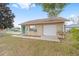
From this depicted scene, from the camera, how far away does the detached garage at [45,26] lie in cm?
162

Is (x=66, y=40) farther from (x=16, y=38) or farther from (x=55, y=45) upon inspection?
(x=16, y=38)

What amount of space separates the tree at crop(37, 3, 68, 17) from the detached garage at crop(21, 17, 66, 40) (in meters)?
0.06

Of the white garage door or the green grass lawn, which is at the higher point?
the white garage door

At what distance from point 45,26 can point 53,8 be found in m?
0.19

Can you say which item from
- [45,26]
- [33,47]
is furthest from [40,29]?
[33,47]

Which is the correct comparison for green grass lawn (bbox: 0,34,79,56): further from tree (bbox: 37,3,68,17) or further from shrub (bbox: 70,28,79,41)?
tree (bbox: 37,3,68,17)

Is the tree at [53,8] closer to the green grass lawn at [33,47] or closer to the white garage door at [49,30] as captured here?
the white garage door at [49,30]

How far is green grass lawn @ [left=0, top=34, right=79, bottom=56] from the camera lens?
1.60 meters

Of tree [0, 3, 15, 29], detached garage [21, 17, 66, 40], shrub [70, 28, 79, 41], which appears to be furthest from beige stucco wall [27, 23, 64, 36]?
tree [0, 3, 15, 29]

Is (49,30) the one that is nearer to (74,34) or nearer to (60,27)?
(60,27)

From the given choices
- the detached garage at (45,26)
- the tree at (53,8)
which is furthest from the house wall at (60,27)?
the tree at (53,8)

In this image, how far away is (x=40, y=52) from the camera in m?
1.60

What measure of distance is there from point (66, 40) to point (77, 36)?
0.11 metres

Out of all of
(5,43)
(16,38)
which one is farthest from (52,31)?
(5,43)
